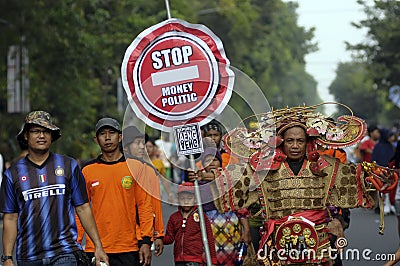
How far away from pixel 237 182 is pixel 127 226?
41.1 inches

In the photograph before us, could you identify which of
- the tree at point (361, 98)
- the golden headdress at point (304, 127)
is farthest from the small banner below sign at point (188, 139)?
the tree at point (361, 98)

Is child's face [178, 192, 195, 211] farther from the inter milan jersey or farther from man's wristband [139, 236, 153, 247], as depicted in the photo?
the inter milan jersey

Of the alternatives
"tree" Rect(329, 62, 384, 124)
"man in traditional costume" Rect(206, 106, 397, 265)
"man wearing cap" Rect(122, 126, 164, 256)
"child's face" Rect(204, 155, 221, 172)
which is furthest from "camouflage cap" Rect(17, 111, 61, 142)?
"tree" Rect(329, 62, 384, 124)

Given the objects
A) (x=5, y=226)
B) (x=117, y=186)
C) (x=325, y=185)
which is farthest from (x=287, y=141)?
(x=5, y=226)

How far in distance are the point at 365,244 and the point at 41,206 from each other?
7.93 metres

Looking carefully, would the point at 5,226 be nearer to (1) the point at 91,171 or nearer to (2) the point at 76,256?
(2) the point at 76,256

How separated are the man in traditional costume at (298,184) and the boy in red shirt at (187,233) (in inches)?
34.0

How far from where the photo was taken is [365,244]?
13.6 metres

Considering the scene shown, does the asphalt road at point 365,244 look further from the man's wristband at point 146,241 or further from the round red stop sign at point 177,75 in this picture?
the round red stop sign at point 177,75

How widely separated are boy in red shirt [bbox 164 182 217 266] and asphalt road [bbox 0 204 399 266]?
3.64 meters

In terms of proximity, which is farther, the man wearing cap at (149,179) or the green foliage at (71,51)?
the green foliage at (71,51)

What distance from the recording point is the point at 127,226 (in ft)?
25.2

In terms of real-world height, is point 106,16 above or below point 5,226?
above

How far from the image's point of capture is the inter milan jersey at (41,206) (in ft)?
21.4
